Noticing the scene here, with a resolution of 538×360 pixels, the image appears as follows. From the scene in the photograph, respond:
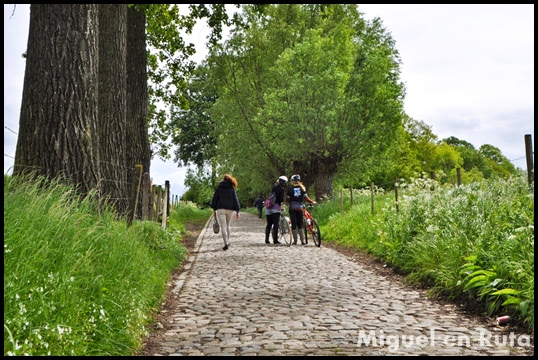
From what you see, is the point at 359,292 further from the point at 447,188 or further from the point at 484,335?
the point at 447,188

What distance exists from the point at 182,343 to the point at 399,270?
19.1 feet

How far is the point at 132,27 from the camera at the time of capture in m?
13.7

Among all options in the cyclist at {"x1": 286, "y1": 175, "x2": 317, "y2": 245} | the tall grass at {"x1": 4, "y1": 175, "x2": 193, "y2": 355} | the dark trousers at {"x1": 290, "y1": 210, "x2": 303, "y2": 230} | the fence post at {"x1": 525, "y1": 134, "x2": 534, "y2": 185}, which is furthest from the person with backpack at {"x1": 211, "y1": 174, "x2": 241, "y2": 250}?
the tall grass at {"x1": 4, "y1": 175, "x2": 193, "y2": 355}

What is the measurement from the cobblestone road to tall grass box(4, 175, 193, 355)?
1.71 feet

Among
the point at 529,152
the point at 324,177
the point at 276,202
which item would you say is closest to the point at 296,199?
the point at 276,202

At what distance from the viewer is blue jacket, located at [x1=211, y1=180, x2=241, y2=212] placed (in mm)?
14492

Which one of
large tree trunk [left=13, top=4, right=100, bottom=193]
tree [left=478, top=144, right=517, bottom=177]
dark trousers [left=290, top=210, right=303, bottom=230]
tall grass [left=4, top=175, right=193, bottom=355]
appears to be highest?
tree [left=478, top=144, right=517, bottom=177]

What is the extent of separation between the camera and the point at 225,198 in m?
14.5

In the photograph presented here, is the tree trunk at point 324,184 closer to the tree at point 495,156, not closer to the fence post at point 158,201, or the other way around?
the fence post at point 158,201

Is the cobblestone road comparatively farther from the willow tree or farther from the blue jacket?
the willow tree

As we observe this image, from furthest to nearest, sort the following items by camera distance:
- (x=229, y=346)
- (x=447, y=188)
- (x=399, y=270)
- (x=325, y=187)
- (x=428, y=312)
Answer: (x=325, y=187)
(x=447, y=188)
(x=399, y=270)
(x=428, y=312)
(x=229, y=346)

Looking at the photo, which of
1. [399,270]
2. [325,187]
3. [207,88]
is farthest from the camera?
[207,88]

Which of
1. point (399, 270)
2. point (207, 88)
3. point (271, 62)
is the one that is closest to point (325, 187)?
point (271, 62)

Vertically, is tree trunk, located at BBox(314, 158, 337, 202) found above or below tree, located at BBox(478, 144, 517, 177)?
below
